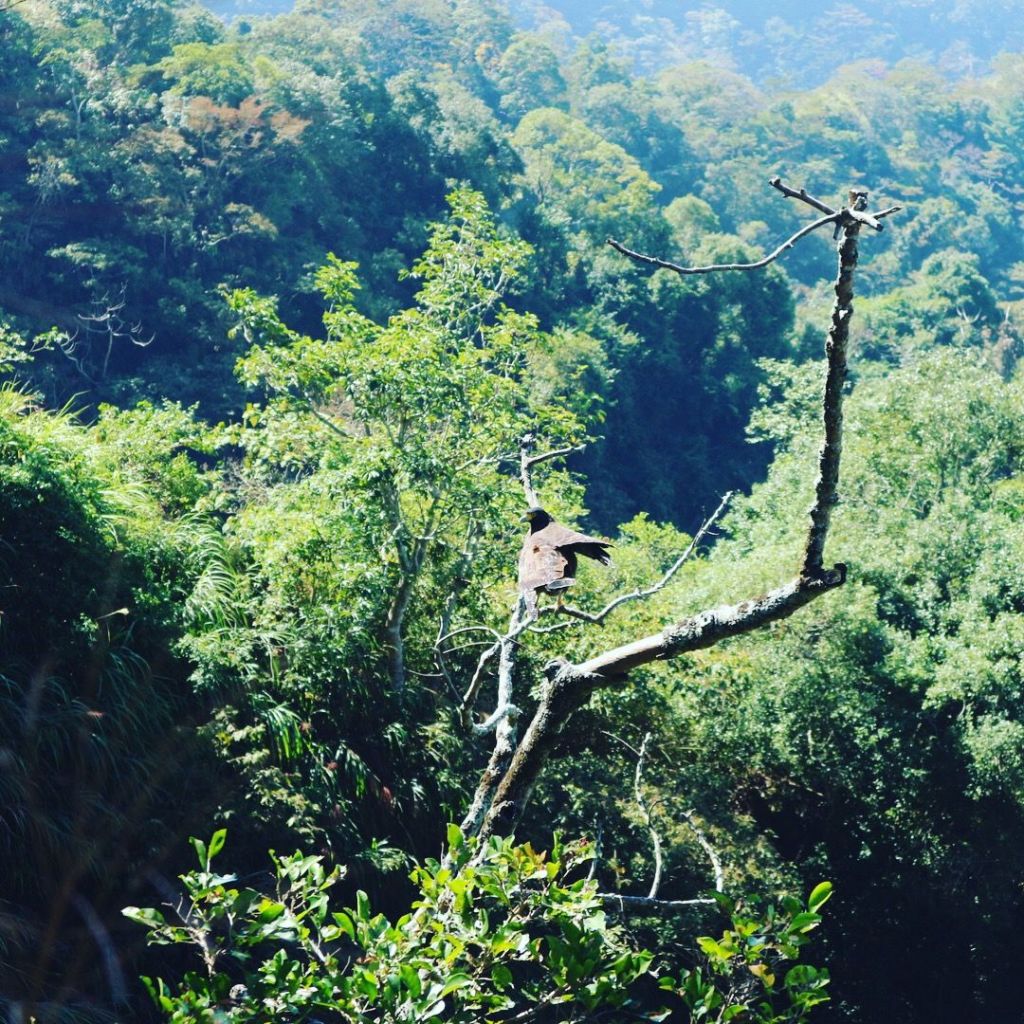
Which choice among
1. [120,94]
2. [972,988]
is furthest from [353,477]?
[120,94]

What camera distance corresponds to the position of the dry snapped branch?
251 cm

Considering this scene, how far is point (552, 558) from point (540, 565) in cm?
4

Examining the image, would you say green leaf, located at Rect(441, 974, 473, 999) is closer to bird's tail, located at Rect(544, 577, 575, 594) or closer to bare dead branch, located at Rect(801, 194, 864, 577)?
bird's tail, located at Rect(544, 577, 575, 594)

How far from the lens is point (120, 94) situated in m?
26.3

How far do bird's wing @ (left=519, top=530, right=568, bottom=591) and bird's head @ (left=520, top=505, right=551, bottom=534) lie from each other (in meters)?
0.18

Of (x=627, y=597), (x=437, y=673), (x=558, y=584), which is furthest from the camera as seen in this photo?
(x=437, y=673)

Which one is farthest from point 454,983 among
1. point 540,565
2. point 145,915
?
point 540,565

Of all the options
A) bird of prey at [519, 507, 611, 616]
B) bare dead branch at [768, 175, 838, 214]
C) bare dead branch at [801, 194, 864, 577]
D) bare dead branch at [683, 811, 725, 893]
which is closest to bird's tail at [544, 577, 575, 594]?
bird of prey at [519, 507, 611, 616]

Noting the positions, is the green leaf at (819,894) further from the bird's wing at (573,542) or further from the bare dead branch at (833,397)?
the bird's wing at (573,542)

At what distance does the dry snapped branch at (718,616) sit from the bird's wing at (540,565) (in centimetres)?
11

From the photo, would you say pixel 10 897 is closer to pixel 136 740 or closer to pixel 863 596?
pixel 136 740

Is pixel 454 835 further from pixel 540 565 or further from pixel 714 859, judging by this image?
pixel 714 859

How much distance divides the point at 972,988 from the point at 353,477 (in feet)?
23.8

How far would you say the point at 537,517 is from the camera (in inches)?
150
